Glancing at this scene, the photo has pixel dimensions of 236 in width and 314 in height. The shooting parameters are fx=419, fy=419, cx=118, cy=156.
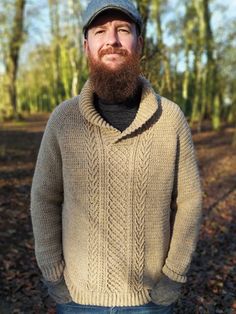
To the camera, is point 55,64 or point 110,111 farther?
point 55,64

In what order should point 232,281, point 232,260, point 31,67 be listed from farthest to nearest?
point 31,67 → point 232,260 → point 232,281

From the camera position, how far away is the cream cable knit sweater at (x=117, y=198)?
6.40 ft

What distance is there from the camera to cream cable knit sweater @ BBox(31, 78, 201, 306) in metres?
1.95

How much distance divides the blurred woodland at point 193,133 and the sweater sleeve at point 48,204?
3007mm

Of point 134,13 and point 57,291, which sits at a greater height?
point 134,13

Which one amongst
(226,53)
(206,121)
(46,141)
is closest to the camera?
(46,141)

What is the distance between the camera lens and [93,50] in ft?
6.43

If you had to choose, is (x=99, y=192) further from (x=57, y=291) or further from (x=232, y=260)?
(x=232, y=260)

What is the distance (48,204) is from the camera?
212 centimetres

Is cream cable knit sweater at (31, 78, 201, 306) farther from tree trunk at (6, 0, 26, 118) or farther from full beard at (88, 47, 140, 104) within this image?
tree trunk at (6, 0, 26, 118)

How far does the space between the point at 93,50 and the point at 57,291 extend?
1197 millimetres

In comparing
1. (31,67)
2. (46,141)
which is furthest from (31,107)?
(46,141)

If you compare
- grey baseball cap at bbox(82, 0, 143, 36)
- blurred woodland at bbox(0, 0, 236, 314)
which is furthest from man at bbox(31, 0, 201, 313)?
blurred woodland at bbox(0, 0, 236, 314)

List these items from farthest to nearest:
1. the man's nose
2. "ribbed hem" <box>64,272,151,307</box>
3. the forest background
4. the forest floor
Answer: the forest background < the forest floor < "ribbed hem" <box>64,272,151,307</box> < the man's nose
